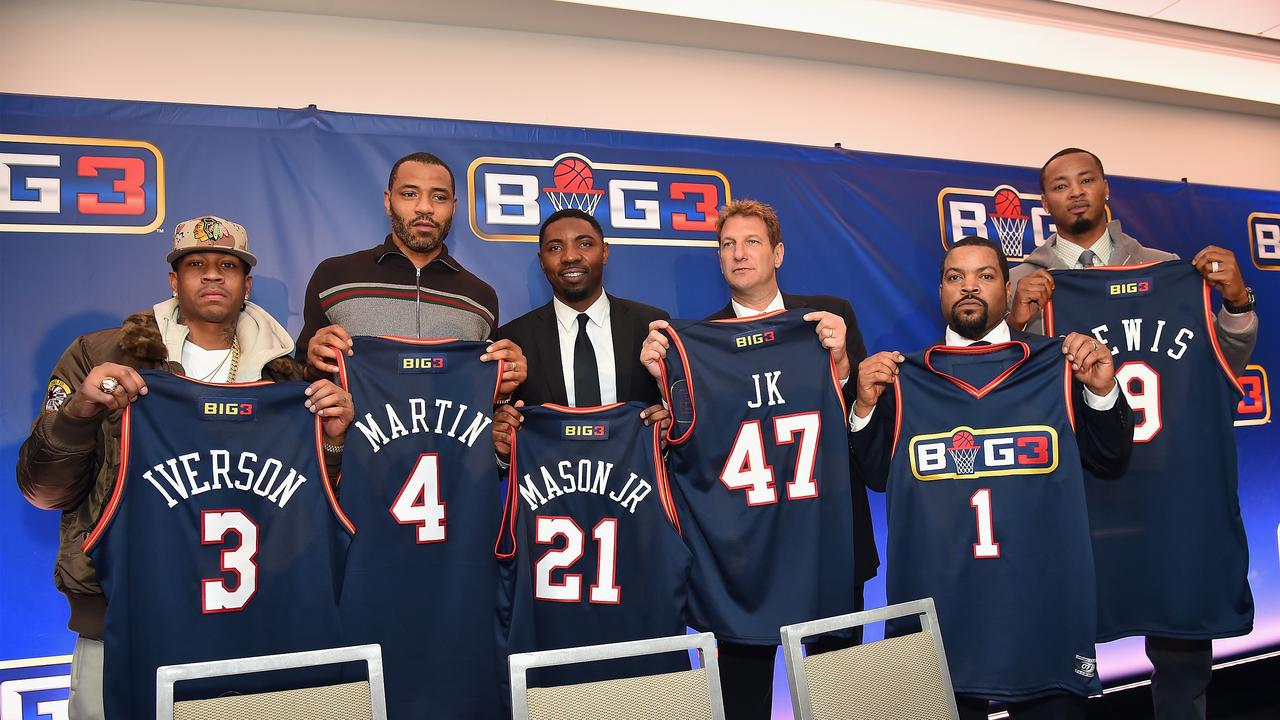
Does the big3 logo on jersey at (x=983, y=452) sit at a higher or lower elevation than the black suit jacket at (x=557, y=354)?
lower

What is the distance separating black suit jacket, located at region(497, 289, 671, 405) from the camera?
3.01 m

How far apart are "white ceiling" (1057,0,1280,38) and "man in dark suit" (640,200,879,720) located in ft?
7.42

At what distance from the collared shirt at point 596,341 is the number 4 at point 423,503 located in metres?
0.61

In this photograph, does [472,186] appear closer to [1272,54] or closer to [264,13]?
[264,13]

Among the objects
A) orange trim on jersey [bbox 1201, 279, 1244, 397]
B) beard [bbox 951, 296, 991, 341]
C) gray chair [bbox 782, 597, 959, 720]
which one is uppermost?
beard [bbox 951, 296, 991, 341]

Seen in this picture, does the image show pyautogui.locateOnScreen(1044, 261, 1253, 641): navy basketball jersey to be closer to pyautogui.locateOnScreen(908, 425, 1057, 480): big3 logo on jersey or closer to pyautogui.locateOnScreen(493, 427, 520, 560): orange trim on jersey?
pyautogui.locateOnScreen(908, 425, 1057, 480): big3 logo on jersey

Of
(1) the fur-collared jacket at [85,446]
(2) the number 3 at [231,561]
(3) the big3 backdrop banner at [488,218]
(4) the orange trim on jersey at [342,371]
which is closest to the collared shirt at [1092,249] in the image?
(3) the big3 backdrop banner at [488,218]

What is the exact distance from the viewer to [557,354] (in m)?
3.08

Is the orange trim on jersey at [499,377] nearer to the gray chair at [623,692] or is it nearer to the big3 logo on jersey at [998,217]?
the gray chair at [623,692]

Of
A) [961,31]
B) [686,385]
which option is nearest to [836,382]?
[686,385]

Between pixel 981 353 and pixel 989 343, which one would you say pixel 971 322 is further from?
pixel 981 353

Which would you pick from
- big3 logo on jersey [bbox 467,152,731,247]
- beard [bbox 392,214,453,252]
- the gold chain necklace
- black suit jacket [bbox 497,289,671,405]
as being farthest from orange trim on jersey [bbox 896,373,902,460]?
the gold chain necklace

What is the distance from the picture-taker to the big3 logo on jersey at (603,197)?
142 inches

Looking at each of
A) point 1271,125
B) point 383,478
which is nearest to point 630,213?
point 383,478
